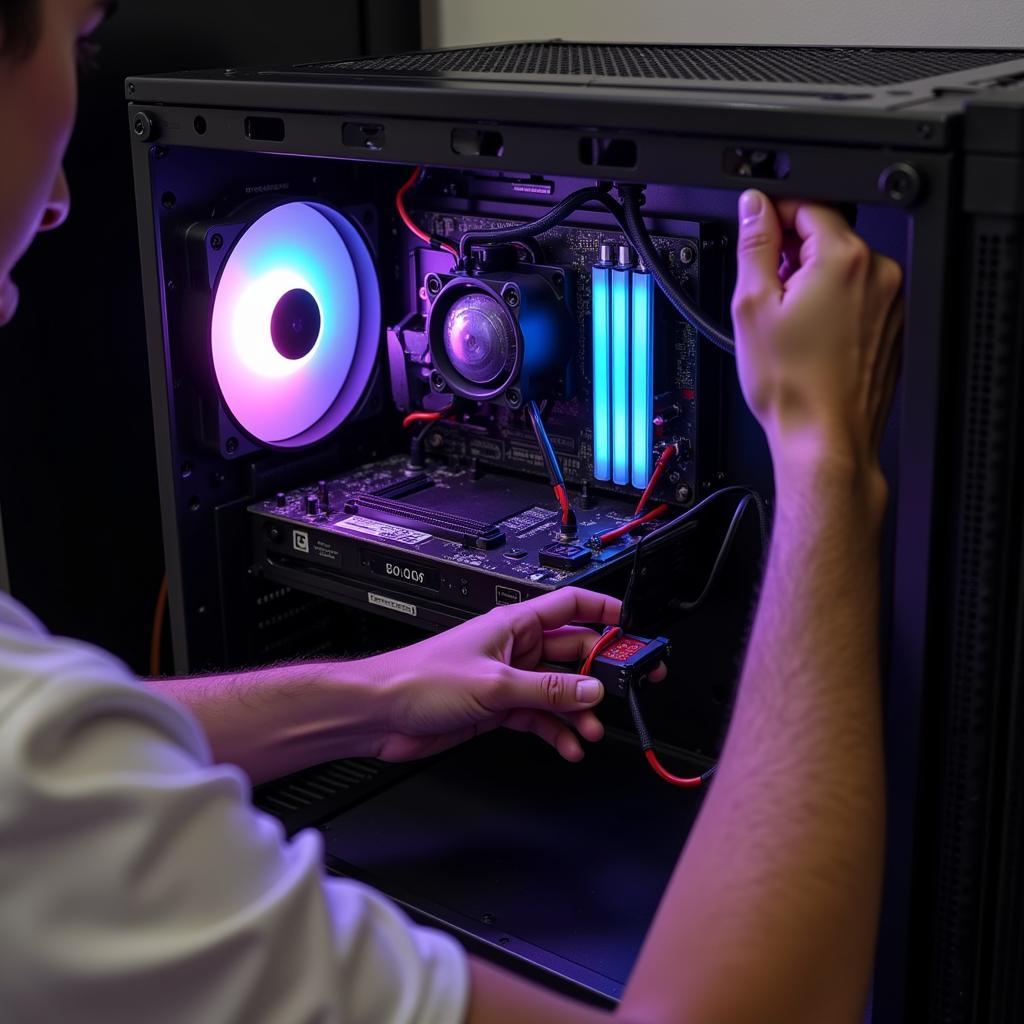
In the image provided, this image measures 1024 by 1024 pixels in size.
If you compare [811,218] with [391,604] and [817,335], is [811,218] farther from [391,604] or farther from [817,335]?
[391,604]

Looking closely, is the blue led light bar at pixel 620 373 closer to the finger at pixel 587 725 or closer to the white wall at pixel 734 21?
the finger at pixel 587 725

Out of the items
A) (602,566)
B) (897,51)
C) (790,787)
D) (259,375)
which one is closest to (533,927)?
(602,566)

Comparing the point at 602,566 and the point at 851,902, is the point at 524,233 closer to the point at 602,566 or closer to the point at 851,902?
the point at 602,566

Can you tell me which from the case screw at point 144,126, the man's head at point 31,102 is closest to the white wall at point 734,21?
the case screw at point 144,126

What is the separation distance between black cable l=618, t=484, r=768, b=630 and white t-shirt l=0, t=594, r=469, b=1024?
0.53 meters

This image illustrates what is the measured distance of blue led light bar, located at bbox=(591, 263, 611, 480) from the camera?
1151 millimetres

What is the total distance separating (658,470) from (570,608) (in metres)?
0.16

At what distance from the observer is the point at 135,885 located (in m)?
0.57

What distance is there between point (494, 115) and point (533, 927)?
62cm

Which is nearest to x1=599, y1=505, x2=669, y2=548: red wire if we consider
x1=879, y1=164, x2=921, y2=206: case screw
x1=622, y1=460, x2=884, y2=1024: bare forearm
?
x1=622, y1=460, x2=884, y2=1024: bare forearm

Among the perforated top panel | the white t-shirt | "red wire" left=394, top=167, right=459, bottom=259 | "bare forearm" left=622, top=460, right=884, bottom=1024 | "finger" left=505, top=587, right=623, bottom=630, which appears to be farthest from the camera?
"red wire" left=394, top=167, right=459, bottom=259

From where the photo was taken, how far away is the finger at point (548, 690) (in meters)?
1.05

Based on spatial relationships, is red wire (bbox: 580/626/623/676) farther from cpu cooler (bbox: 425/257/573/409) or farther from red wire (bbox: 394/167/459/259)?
red wire (bbox: 394/167/459/259)

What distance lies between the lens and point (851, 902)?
723 millimetres
